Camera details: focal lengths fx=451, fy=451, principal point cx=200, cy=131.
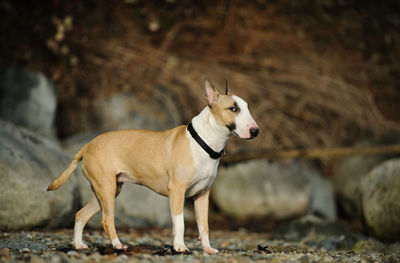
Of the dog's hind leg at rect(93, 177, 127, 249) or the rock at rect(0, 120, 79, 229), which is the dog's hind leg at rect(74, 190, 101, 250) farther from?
the rock at rect(0, 120, 79, 229)

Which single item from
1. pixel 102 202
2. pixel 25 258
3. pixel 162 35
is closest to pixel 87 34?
pixel 162 35

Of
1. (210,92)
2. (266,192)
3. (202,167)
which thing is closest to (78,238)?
(202,167)

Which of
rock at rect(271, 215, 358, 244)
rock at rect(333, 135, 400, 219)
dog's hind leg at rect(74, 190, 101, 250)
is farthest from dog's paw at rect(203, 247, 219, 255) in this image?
rock at rect(333, 135, 400, 219)

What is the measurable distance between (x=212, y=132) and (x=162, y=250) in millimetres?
1066

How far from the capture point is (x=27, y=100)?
6.92 m

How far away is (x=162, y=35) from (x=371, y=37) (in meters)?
4.41

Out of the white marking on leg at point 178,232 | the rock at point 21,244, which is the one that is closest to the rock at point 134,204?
the rock at point 21,244

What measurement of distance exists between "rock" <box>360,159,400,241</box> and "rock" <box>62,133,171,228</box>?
278cm

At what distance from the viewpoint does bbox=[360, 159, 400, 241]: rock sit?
202 inches

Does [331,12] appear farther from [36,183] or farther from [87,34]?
[36,183]

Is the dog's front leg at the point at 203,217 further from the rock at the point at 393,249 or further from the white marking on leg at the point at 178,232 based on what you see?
the rock at the point at 393,249

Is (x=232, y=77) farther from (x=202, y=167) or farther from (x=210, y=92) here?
(x=202, y=167)

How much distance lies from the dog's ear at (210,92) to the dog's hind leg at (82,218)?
1302 millimetres

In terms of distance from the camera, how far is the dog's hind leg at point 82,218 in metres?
3.77
